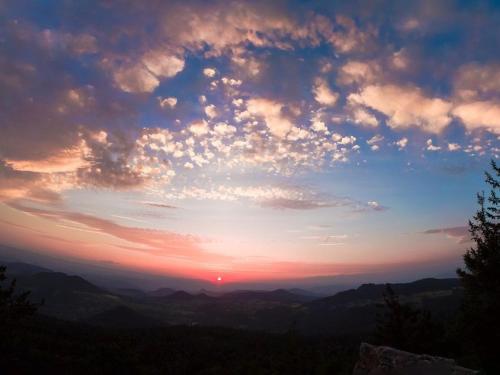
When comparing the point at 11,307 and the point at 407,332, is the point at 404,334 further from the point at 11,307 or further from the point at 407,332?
the point at 11,307

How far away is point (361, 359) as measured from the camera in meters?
16.5

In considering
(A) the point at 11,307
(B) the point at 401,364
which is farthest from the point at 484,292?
(A) the point at 11,307

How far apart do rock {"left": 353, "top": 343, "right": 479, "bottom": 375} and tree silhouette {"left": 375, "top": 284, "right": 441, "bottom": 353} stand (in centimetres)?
2470

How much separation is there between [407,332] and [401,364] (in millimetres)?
Answer: 29201

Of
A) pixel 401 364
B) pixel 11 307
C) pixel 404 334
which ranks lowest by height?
pixel 404 334

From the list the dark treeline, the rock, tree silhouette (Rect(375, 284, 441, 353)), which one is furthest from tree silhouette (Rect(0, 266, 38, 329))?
tree silhouette (Rect(375, 284, 441, 353))

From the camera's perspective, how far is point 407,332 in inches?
1576

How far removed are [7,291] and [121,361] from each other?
1221 inches

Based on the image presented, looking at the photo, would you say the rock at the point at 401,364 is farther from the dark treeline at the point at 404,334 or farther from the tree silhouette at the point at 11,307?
the tree silhouette at the point at 11,307

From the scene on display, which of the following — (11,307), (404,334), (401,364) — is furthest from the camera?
(404,334)

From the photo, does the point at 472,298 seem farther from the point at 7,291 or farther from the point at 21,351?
the point at 21,351

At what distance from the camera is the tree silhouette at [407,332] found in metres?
39.0

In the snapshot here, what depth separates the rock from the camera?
14.1 m

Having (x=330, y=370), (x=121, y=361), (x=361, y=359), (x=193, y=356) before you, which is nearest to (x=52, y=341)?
(x=193, y=356)
